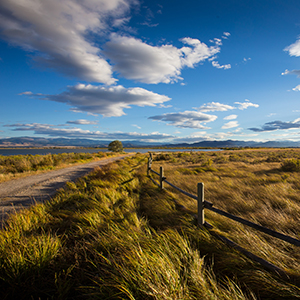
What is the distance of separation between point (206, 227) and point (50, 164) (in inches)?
692

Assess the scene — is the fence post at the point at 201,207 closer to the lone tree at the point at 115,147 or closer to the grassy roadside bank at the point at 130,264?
the grassy roadside bank at the point at 130,264

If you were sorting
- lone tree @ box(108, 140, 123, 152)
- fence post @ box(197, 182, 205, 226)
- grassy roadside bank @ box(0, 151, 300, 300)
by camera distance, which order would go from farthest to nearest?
lone tree @ box(108, 140, 123, 152) → fence post @ box(197, 182, 205, 226) → grassy roadside bank @ box(0, 151, 300, 300)

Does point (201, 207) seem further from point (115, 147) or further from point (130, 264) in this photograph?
point (115, 147)

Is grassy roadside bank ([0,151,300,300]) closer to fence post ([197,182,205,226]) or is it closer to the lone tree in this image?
fence post ([197,182,205,226])

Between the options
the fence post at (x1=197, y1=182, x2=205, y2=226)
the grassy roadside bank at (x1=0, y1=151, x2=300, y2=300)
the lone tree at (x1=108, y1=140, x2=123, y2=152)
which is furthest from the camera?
the lone tree at (x1=108, y1=140, x2=123, y2=152)

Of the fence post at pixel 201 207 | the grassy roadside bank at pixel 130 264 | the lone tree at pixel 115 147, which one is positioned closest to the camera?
the grassy roadside bank at pixel 130 264

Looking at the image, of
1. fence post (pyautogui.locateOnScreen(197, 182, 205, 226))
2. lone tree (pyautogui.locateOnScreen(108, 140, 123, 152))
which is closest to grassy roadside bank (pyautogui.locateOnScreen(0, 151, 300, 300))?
fence post (pyautogui.locateOnScreen(197, 182, 205, 226))

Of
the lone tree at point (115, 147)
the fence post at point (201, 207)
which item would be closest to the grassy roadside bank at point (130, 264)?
the fence post at point (201, 207)

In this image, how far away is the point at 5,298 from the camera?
6.91ft

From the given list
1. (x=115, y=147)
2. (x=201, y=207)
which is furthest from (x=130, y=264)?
(x=115, y=147)

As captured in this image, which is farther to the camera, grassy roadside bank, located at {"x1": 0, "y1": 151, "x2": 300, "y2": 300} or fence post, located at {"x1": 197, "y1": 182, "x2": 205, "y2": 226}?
fence post, located at {"x1": 197, "y1": 182, "x2": 205, "y2": 226}

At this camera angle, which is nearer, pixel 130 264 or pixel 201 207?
pixel 130 264

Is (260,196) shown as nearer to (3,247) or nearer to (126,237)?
(126,237)

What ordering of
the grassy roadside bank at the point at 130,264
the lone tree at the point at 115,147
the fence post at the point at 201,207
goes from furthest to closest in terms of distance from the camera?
the lone tree at the point at 115,147 → the fence post at the point at 201,207 → the grassy roadside bank at the point at 130,264
